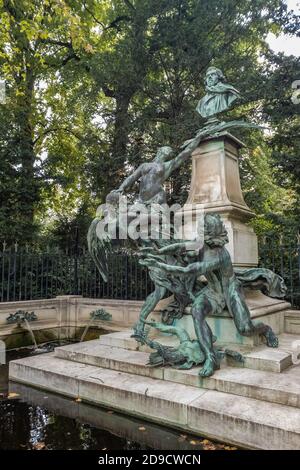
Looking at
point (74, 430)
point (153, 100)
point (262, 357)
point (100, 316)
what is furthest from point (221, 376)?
point (153, 100)

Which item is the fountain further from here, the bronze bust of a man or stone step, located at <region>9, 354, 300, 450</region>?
the bronze bust of a man

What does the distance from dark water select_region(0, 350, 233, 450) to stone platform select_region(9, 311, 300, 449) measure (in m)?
0.13

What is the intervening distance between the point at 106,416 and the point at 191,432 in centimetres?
94

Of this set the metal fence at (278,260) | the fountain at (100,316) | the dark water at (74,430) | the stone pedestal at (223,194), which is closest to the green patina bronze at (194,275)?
the stone pedestal at (223,194)

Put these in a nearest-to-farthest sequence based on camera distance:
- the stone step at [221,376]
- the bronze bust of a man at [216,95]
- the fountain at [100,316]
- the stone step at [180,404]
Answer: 1. the stone step at [180,404]
2. the stone step at [221,376]
3. the bronze bust of a man at [216,95]
4. the fountain at [100,316]

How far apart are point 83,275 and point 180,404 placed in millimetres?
6961

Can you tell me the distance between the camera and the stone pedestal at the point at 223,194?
5.33m

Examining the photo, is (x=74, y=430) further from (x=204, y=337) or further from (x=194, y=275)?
(x=194, y=275)

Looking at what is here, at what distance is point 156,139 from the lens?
11.0 meters

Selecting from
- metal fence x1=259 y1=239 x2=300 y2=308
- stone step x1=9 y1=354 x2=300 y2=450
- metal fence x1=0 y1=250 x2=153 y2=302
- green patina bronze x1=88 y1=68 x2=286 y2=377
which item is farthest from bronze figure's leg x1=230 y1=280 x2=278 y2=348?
metal fence x1=0 y1=250 x2=153 y2=302

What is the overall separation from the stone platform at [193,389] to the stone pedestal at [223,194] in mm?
1568

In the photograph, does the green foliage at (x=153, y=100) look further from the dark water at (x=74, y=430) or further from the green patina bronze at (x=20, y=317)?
the dark water at (x=74, y=430)
